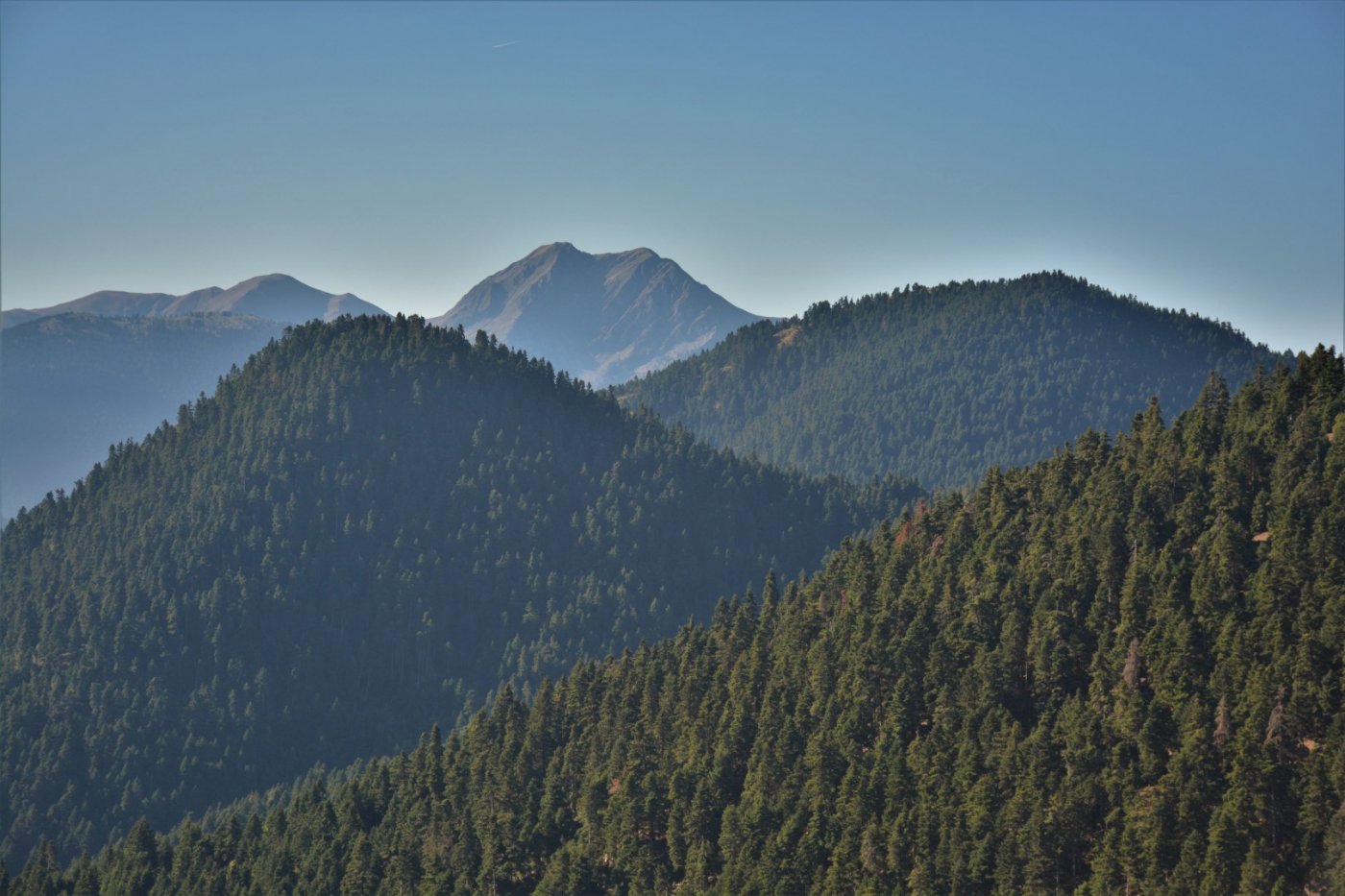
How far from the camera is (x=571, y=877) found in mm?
169000

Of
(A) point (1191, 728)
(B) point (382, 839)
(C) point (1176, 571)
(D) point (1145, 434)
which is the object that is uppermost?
(D) point (1145, 434)

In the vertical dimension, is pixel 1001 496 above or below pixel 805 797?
above

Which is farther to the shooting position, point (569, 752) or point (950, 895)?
point (569, 752)

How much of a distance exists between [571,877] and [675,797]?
13.2m

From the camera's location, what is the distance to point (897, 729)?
16338 centimetres

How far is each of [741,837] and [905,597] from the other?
109 ft

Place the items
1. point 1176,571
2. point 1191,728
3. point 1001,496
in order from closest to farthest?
point 1191,728 → point 1176,571 → point 1001,496

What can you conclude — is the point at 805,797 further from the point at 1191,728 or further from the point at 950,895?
the point at 1191,728

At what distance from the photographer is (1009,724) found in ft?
507

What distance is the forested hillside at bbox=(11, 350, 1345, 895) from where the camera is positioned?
5330 inches

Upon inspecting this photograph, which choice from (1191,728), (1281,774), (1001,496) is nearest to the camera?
(1281,774)

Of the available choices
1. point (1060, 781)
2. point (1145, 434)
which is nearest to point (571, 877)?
point (1060, 781)

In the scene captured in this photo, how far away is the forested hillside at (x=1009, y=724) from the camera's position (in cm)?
13538

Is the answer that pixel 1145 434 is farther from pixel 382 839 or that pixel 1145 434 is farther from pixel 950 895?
pixel 382 839
